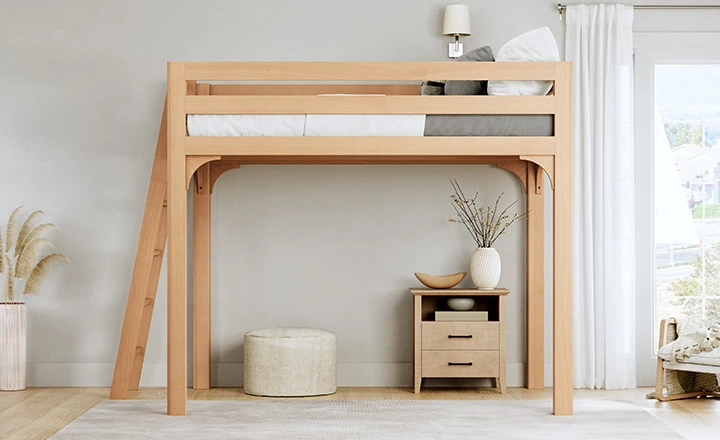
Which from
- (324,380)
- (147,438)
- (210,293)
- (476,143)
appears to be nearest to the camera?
(147,438)

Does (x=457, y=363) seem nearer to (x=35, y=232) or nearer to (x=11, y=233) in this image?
(x=35, y=232)

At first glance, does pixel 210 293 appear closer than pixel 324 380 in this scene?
No

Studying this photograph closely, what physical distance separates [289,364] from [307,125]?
124 cm

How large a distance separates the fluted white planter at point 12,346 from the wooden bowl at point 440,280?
2.07 m

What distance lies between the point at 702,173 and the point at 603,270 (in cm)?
81

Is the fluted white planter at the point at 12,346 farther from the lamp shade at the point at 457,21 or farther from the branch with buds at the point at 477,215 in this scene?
the lamp shade at the point at 457,21

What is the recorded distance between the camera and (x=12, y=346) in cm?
455

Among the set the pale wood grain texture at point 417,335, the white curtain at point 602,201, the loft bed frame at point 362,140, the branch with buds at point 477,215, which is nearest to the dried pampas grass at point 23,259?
the loft bed frame at point 362,140

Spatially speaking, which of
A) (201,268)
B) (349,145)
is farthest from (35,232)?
(349,145)

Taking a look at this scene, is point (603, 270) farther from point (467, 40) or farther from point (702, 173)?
point (467, 40)

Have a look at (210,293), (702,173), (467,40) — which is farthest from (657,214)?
(210,293)

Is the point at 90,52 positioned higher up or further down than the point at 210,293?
higher up

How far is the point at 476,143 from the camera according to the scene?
3883mm

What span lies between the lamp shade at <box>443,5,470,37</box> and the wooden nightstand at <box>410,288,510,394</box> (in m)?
1.38
